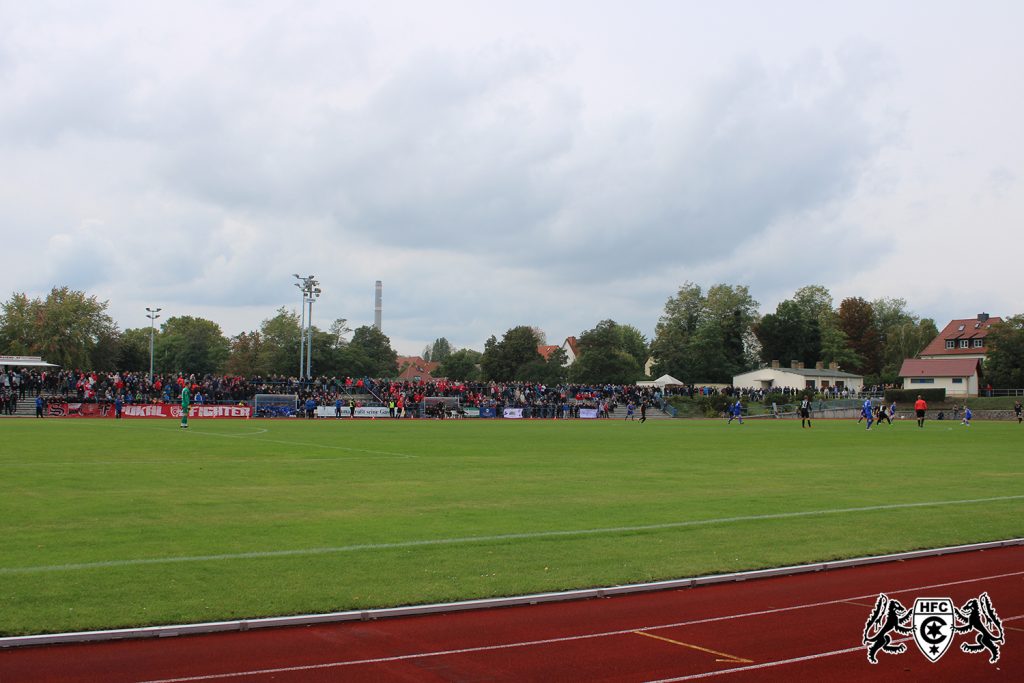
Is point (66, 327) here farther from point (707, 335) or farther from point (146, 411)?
point (707, 335)

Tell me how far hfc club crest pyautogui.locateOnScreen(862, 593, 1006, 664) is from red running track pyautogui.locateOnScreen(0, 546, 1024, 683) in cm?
9

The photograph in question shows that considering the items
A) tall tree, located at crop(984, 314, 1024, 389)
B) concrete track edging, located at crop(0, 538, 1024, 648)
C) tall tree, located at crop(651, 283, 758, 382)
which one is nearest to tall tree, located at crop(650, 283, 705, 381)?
tall tree, located at crop(651, 283, 758, 382)

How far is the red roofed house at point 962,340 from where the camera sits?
368ft

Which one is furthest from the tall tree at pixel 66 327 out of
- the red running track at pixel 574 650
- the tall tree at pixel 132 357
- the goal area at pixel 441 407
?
the red running track at pixel 574 650

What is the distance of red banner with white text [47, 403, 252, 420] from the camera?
5496 centimetres

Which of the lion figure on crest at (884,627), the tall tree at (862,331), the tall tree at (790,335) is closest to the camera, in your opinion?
the lion figure on crest at (884,627)

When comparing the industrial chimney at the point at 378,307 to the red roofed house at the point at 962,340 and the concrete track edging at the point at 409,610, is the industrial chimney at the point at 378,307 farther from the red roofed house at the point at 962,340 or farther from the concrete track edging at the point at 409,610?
the concrete track edging at the point at 409,610

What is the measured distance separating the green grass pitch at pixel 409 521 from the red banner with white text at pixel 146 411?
1131 inches

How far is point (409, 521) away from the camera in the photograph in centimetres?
1424

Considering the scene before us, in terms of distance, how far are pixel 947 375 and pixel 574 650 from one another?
318 feet

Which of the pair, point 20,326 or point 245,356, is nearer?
point 20,326

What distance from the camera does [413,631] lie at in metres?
8.49

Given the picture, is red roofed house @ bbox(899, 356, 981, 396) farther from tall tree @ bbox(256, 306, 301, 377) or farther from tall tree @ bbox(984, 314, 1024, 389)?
tall tree @ bbox(256, 306, 301, 377)

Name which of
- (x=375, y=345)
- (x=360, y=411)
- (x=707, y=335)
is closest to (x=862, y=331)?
(x=707, y=335)
